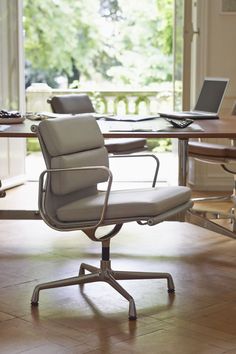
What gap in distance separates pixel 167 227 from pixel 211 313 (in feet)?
5.70

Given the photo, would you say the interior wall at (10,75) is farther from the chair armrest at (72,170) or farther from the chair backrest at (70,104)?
the chair armrest at (72,170)

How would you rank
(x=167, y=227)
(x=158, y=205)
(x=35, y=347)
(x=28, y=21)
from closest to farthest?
(x=35, y=347) → (x=158, y=205) → (x=167, y=227) → (x=28, y=21)

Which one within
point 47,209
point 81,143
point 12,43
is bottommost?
point 47,209

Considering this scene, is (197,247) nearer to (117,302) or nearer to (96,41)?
(117,302)

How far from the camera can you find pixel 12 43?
22.4 ft

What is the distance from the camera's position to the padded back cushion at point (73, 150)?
3830 millimetres

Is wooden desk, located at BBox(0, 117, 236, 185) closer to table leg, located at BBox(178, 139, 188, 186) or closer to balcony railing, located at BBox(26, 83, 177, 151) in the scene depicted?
table leg, located at BBox(178, 139, 188, 186)

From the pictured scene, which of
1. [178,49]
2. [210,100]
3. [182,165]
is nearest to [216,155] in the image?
[210,100]

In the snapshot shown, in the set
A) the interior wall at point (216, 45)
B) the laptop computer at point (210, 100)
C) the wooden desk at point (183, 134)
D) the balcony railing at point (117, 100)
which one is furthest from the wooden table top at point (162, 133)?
the balcony railing at point (117, 100)

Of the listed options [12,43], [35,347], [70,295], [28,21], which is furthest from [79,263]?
[28,21]

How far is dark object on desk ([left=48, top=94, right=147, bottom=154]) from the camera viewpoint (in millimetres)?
5727

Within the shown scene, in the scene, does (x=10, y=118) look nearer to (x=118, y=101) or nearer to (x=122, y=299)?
(x=122, y=299)

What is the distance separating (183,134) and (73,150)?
0.83 metres

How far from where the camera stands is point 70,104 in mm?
5793
